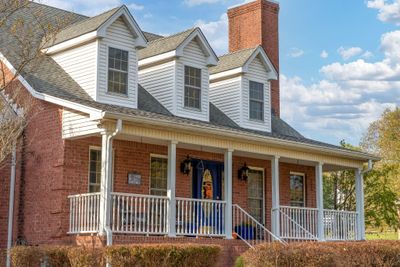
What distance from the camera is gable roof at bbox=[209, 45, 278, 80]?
21184 millimetres

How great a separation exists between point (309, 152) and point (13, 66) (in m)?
8.92

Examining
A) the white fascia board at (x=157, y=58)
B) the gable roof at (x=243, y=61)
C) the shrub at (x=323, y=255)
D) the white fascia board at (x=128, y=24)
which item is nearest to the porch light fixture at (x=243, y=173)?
the gable roof at (x=243, y=61)

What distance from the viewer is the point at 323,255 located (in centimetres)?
1270

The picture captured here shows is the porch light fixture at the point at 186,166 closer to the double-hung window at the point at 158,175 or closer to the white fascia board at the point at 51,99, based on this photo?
the double-hung window at the point at 158,175

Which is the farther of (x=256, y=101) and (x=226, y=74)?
(x=256, y=101)

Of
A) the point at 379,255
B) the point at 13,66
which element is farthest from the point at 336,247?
the point at 13,66

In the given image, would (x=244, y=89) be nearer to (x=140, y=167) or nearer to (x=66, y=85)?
(x=140, y=167)

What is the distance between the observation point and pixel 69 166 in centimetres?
1575

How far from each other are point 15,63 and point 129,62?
299cm

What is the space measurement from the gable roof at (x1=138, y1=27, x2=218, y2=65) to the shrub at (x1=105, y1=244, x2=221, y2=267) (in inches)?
320

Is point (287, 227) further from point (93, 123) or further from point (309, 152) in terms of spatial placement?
point (93, 123)

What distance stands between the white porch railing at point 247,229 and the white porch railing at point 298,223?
21.9 inches

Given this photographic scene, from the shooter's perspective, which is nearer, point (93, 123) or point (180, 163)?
point (93, 123)

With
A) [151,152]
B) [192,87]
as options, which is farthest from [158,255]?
[192,87]
